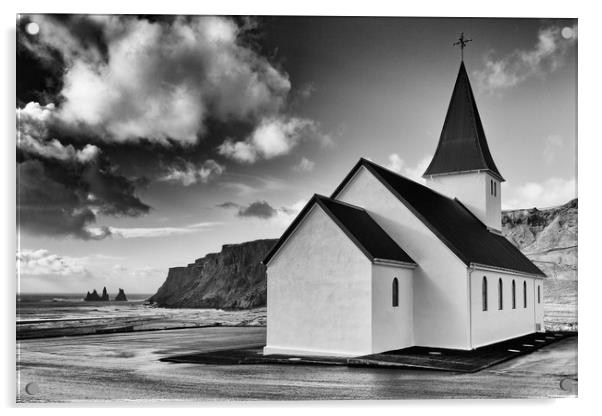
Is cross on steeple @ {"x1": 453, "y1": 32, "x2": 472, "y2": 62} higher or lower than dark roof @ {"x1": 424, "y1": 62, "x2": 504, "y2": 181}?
higher

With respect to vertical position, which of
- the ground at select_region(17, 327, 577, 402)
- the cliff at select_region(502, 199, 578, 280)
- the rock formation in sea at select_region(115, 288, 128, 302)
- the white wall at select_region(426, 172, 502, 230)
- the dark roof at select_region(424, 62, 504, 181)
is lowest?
the ground at select_region(17, 327, 577, 402)

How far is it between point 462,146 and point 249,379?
47.1ft

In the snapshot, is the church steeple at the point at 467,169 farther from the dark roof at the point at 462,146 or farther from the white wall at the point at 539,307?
the white wall at the point at 539,307

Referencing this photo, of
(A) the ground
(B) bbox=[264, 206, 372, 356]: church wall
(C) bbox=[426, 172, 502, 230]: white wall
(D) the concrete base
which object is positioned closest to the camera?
(A) the ground

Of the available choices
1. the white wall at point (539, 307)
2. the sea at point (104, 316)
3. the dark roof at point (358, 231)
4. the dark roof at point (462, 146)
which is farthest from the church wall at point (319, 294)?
the white wall at point (539, 307)

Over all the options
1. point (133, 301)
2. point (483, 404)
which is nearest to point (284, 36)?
point (133, 301)

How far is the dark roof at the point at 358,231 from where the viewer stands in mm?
19000

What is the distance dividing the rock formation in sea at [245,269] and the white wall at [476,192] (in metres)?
1.93

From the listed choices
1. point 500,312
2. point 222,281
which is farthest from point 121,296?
point 500,312

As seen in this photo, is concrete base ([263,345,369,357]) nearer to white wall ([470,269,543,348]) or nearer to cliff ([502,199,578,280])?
white wall ([470,269,543,348])

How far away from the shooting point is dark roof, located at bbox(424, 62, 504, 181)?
86.8ft

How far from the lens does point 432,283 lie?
21109mm

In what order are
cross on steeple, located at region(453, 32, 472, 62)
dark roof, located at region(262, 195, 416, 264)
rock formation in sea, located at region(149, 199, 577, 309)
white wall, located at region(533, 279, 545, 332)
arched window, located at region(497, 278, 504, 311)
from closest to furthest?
cross on steeple, located at region(453, 32, 472, 62), dark roof, located at region(262, 195, 416, 264), rock formation in sea, located at region(149, 199, 577, 309), arched window, located at region(497, 278, 504, 311), white wall, located at region(533, 279, 545, 332)

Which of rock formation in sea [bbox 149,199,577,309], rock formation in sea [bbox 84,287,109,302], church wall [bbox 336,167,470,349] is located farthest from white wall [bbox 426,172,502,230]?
rock formation in sea [bbox 84,287,109,302]
